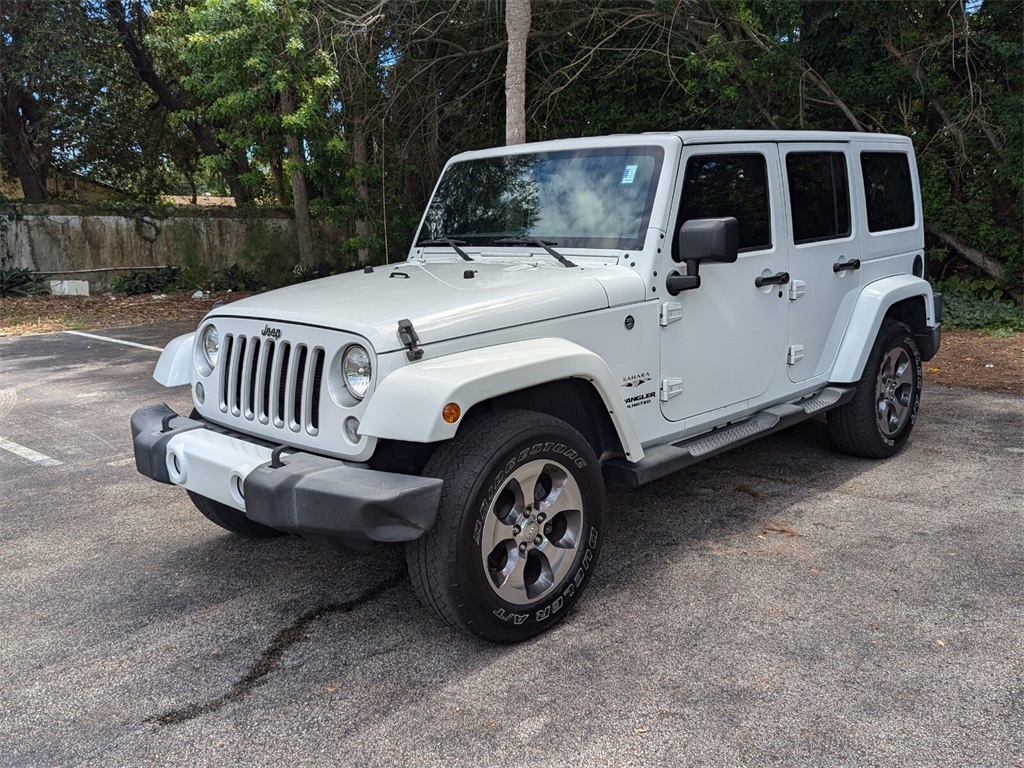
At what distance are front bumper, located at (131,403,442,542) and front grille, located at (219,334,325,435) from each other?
14 centimetres

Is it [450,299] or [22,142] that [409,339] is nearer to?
[450,299]

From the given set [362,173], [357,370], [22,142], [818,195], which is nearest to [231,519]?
[357,370]

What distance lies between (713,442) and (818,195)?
1.69 metres

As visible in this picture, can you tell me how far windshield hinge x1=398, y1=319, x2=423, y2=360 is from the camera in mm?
3178

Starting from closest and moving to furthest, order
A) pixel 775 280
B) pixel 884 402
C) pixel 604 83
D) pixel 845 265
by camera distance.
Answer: pixel 775 280 < pixel 845 265 < pixel 884 402 < pixel 604 83

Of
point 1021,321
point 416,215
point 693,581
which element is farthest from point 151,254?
point 693,581

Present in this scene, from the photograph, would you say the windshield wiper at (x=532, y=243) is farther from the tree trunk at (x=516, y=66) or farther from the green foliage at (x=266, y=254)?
the green foliage at (x=266, y=254)

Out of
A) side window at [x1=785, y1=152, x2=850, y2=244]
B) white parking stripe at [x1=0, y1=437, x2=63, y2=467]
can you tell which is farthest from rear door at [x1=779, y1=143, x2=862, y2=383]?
white parking stripe at [x1=0, y1=437, x2=63, y2=467]

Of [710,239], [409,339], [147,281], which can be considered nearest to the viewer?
[409,339]

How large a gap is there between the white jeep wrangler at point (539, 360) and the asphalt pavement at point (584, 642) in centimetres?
34

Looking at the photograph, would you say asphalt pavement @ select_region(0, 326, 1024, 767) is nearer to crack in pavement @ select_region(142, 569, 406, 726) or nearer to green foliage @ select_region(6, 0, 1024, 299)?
crack in pavement @ select_region(142, 569, 406, 726)

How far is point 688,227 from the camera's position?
3859mm

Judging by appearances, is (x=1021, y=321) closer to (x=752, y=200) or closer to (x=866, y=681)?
(x=752, y=200)

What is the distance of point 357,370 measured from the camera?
10.6ft
